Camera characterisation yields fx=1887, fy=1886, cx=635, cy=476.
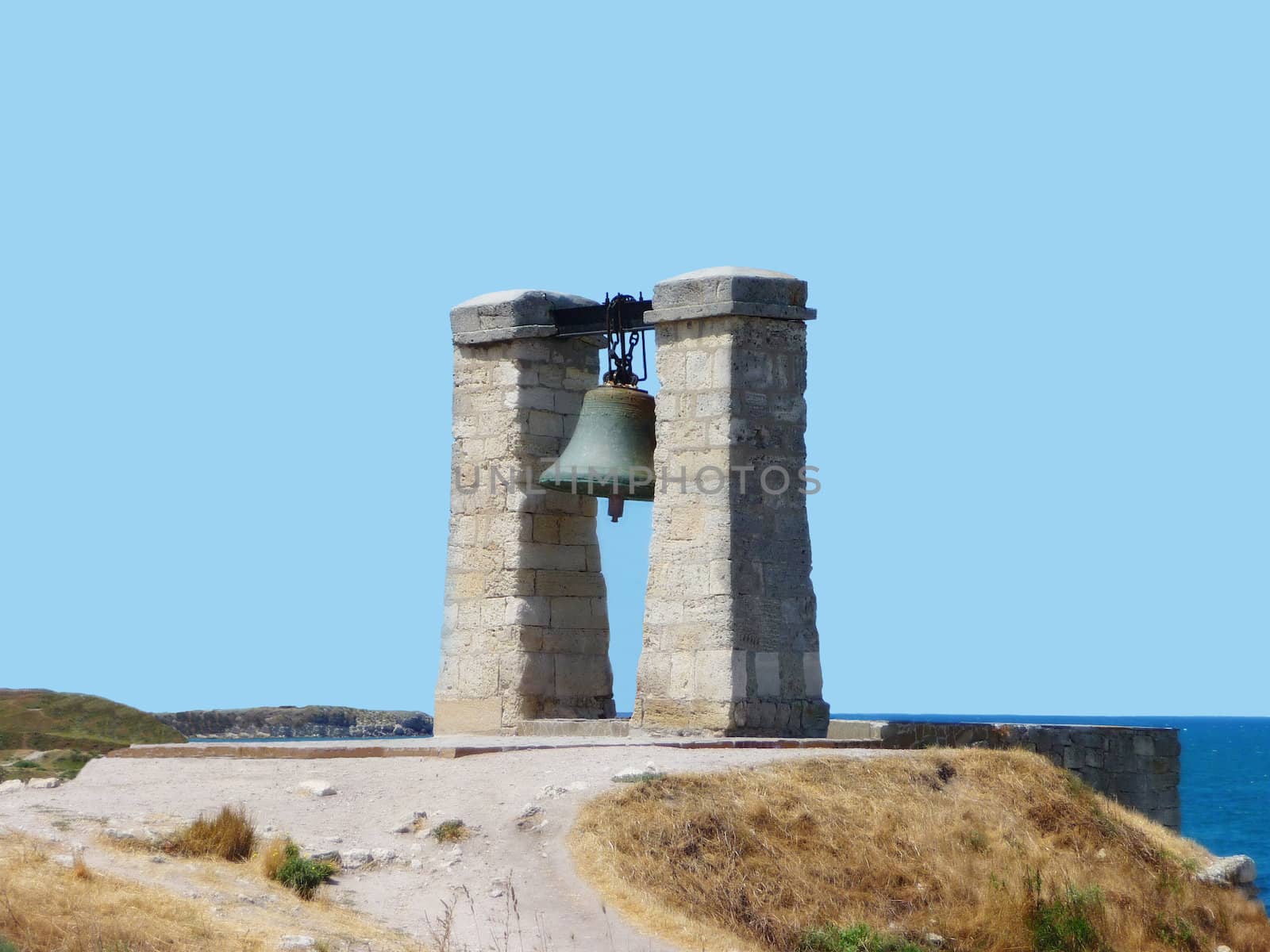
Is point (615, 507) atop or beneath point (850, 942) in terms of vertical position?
atop

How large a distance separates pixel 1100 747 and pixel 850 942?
6063 millimetres

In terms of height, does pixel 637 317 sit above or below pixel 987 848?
above

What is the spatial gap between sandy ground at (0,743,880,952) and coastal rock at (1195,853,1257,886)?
2625 millimetres

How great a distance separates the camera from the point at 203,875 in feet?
31.8

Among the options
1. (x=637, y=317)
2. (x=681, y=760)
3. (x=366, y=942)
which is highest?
(x=637, y=317)

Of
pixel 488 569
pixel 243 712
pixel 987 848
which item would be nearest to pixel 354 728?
pixel 243 712

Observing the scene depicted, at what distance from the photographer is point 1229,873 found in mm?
13234

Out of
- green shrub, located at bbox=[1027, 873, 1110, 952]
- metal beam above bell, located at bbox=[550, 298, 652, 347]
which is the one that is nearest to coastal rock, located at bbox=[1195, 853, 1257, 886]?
green shrub, located at bbox=[1027, 873, 1110, 952]

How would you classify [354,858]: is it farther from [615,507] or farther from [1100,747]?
[1100,747]

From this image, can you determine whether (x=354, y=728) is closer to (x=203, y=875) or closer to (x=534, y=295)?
(x=534, y=295)

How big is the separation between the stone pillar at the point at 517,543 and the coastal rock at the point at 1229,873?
5079 mm

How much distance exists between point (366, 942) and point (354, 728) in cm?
6510

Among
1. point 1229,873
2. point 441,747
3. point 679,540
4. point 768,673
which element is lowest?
point 1229,873

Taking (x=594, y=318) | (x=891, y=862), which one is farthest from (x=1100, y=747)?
(x=594, y=318)
